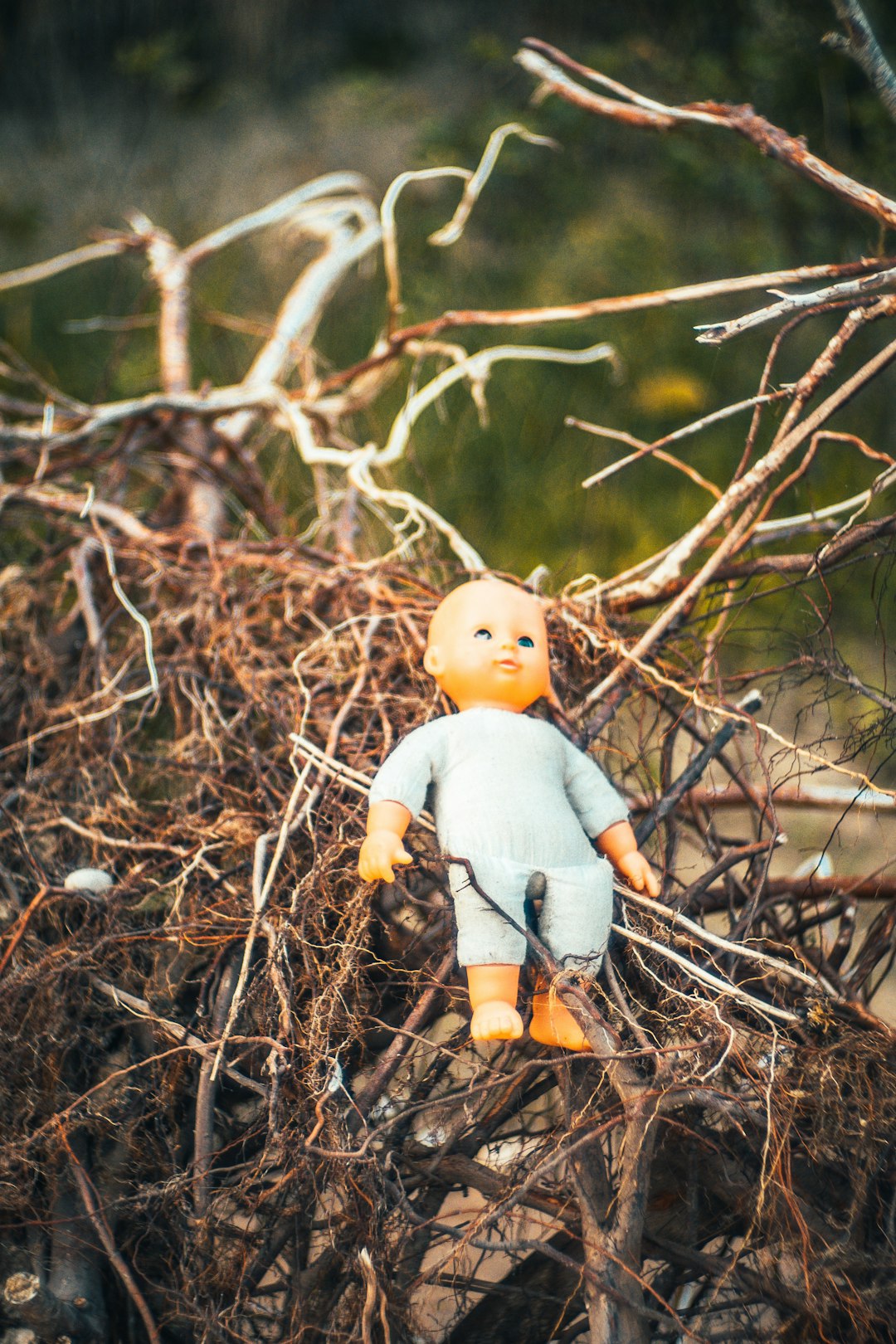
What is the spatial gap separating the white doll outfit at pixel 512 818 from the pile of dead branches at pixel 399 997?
69 mm

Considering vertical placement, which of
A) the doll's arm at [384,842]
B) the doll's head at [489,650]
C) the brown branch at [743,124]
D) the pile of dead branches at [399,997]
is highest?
the brown branch at [743,124]

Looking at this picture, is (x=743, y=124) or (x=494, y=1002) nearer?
(x=494, y=1002)

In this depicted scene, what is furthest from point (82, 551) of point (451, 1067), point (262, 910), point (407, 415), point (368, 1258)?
point (368, 1258)

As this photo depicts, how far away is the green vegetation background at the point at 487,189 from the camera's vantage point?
160 inches

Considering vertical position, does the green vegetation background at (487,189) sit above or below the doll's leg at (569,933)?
above

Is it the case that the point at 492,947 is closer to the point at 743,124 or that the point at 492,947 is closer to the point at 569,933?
the point at 569,933

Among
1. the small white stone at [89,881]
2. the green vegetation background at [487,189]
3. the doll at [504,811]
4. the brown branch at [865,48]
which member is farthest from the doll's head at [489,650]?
the green vegetation background at [487,189]

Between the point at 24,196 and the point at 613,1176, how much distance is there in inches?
204

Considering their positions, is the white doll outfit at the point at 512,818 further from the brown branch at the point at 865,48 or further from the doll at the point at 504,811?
the brown branch at the point at 865,48

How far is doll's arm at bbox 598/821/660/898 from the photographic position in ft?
5.08

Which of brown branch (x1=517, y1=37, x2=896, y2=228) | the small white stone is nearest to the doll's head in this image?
the small white stone

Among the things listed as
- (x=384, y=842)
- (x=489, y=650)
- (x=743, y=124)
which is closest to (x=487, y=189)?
(x=743, y=124)

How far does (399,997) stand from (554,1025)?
0.97ft

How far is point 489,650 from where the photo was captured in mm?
1592
